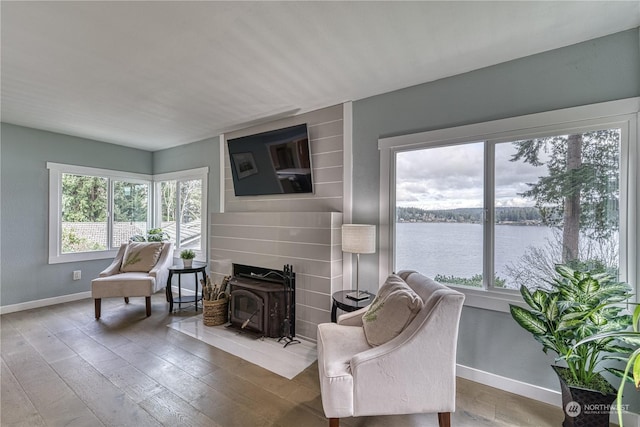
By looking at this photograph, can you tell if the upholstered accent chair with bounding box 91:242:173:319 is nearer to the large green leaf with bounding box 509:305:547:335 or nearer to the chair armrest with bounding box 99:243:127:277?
the chair armrest with bounding box 99:243:127:277

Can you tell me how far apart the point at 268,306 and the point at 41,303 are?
A: 11.3 ft

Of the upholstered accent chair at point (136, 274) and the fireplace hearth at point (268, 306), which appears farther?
the upholstered accent chair at point (136, 274)

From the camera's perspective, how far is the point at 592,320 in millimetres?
1564

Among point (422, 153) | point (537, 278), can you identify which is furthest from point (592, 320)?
point (422, 153)

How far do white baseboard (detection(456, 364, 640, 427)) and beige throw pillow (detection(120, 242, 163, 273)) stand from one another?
12.7ft

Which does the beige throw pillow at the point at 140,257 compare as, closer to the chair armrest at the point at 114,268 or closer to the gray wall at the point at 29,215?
the chair armrest at the point at 114,268

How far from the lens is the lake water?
208 centimetres

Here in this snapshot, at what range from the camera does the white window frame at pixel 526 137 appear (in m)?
1.71

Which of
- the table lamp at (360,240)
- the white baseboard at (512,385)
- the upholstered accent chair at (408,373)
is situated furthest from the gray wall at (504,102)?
the upholstered accent chair at (408,373)

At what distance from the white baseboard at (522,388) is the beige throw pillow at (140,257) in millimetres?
3867

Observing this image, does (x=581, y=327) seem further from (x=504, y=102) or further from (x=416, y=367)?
(x=504, y=102)

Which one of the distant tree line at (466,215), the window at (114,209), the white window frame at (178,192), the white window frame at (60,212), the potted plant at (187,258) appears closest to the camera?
the distant tree line at (466,215)

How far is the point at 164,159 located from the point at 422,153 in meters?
4.35

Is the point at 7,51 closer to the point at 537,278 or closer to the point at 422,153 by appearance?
the point at 422,153
